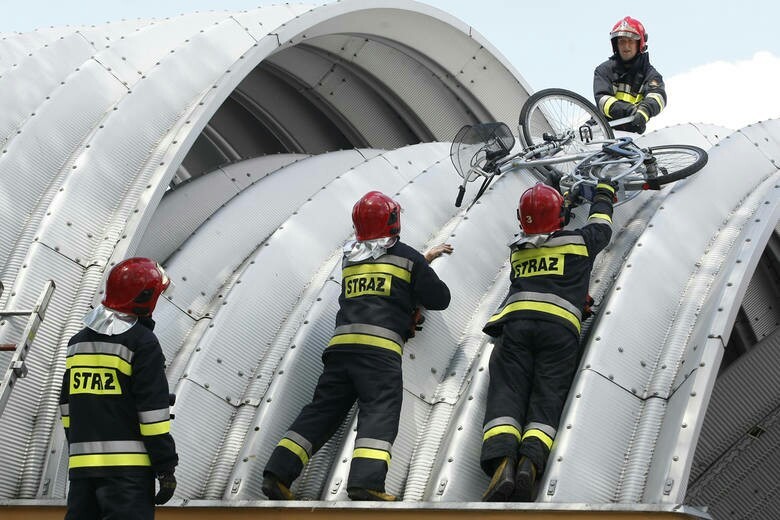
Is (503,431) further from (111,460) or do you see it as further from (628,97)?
(628,97)

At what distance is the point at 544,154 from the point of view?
8.95 m

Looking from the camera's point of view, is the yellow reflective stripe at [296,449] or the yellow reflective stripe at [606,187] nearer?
the yellow reflective stripe at [296,449]

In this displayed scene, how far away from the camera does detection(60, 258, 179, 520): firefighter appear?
18.6ft

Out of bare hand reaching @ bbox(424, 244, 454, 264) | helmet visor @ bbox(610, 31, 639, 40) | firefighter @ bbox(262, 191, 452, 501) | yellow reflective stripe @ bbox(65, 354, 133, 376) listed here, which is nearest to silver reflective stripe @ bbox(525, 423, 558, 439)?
firefighter @ bbox(262, 191, 452, 501)

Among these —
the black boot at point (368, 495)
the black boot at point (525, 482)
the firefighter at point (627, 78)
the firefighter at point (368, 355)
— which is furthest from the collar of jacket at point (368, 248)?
the firefighter at point (627, 78)

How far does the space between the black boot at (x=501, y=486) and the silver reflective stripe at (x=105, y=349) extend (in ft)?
7.76

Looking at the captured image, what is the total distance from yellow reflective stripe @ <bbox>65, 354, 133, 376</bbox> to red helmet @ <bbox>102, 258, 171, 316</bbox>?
31 centimetres

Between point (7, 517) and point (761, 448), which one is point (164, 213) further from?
point (761, 448)

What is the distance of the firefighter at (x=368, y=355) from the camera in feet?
21.6

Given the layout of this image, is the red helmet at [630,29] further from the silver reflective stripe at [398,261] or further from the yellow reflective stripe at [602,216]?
the silver reflective stripe at [398,261]

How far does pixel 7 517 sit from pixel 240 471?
1557 millimetres

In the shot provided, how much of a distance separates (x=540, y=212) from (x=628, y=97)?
2.96 metres

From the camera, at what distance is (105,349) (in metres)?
5.83

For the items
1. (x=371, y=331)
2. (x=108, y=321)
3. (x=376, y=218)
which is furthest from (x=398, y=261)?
(x=108, y=321)
